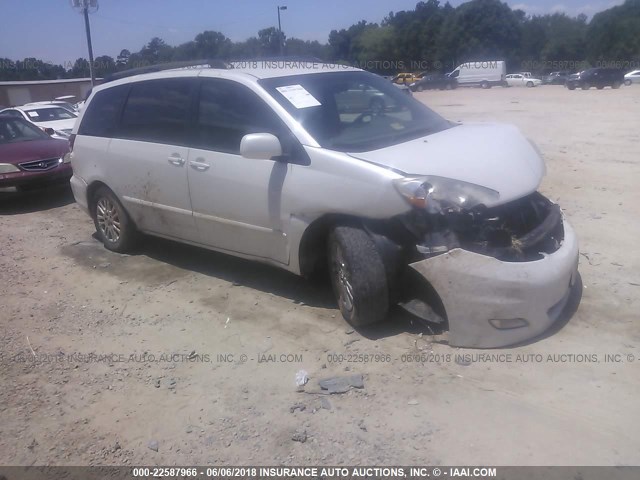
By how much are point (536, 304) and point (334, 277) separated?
54.6 inches

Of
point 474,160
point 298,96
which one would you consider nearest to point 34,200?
point 298,96

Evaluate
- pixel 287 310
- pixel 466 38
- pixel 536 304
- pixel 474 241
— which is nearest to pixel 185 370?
pixel 287 310

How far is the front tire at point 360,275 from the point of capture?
384 centimetres

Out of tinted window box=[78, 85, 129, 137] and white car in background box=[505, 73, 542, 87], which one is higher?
tinted window box=[78, 85, 129, 137]

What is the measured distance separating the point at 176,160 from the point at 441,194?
243cm

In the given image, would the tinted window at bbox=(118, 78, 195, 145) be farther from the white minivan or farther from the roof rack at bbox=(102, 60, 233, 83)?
the roof rack at bbox=(102, 60, 233, 83)

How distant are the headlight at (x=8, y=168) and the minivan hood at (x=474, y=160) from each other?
6811mm

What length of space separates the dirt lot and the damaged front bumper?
0.16 meters

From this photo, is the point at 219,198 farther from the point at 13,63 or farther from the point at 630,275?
the point at 13,63

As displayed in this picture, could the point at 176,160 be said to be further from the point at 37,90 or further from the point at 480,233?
the point at 37,90

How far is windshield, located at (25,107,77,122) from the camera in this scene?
1593 cm

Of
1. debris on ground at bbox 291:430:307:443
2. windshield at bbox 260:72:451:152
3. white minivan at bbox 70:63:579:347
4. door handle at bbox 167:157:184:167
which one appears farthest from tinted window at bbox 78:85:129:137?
debris on ground at bbox 291:430:307:443

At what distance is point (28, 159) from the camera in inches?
354

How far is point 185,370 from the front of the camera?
12.7ft
